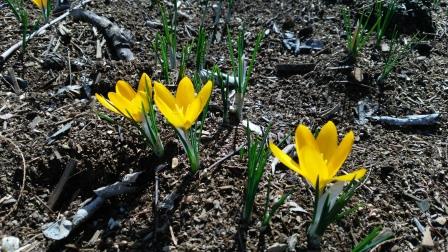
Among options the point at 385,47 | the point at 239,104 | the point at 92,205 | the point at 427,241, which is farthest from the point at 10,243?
the point at 385,47

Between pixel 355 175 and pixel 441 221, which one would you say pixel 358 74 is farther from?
pixel 355 175

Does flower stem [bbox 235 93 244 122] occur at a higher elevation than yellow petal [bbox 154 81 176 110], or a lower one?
lower

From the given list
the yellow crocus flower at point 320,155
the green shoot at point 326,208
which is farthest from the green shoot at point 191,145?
the green shoot at point 326,208

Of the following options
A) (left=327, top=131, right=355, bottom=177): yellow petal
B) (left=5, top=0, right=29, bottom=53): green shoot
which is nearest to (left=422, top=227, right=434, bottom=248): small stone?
(left=327, top=131, right=355, bottom=177): yellow petal

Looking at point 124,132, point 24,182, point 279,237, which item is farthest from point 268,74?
point 24,182

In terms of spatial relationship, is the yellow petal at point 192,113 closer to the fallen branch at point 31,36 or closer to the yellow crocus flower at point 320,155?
the yellow crocus flower at point 320,155

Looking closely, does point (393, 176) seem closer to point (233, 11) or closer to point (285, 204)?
point (285, 204)

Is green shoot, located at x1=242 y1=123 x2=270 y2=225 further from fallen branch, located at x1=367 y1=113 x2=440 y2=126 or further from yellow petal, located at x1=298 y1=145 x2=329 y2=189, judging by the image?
fallen branch, located at x1=367 y1=113 x2=440 y2=126
